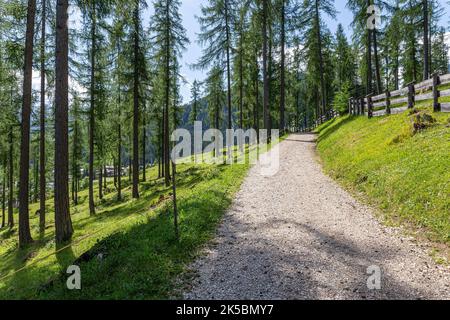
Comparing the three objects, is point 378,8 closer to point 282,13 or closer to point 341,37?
point 282,13

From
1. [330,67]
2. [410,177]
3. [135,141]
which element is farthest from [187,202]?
[330,67]

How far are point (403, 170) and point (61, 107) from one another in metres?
11.0

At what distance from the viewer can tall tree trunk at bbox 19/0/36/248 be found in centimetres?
1262

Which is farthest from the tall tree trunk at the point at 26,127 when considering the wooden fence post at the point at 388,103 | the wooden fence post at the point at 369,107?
the wooden fence post at the point at 369,107

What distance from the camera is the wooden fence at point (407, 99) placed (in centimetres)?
1262

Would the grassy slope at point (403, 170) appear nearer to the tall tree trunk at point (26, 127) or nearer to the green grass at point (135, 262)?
the green grass at point (135, 262)

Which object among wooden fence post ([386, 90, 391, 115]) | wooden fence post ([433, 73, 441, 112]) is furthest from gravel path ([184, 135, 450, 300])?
wooden fence post ([386, 90, 391, 115])

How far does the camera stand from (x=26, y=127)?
13.4 m

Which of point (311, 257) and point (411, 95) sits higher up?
point (411, 95)

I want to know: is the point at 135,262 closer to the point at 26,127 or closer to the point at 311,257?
the point at 311,257

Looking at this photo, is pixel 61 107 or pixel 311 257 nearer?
pixel 311 257

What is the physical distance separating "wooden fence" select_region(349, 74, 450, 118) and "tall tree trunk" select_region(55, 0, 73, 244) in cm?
1412

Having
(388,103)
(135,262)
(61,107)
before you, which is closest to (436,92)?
(388,103)

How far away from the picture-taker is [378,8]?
26.8 metres
